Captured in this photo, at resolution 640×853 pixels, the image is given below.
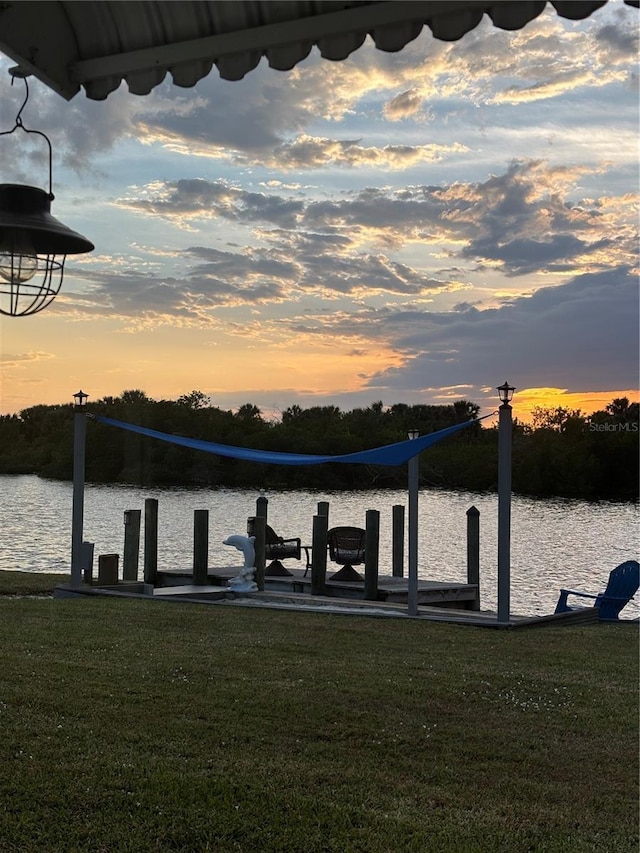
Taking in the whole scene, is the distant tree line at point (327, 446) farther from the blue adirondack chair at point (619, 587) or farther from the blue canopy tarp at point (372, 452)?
the blue canopy tarp at point (372, 452)

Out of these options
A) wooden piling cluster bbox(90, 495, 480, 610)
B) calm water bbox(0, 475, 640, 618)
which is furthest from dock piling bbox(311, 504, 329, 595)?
calm water bbox(0, 475, 640, 618)

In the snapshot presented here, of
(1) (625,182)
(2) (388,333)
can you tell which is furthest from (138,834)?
(2) (388,333)

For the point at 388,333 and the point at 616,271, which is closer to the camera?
the point at 616,271

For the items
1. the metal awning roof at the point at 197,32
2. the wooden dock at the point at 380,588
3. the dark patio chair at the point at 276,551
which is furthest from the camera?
the dark patio chair at the point at 276,551

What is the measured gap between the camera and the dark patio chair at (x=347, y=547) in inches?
458

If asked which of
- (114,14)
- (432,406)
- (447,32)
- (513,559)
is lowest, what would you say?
(513,559)

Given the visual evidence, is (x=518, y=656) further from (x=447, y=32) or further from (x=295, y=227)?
(x=295, y=227)

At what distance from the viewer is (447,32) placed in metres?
2.30

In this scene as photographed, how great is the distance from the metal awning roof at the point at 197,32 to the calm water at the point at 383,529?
1196 cm

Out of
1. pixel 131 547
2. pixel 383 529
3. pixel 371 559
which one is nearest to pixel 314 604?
pixel 371 559

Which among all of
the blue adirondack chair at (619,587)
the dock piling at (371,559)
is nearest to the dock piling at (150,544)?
the dock piling at (371,559)

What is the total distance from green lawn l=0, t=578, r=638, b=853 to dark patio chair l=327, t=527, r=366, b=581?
4.52 meters

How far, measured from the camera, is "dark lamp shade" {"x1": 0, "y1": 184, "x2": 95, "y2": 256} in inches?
109

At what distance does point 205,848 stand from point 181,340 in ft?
71.1
